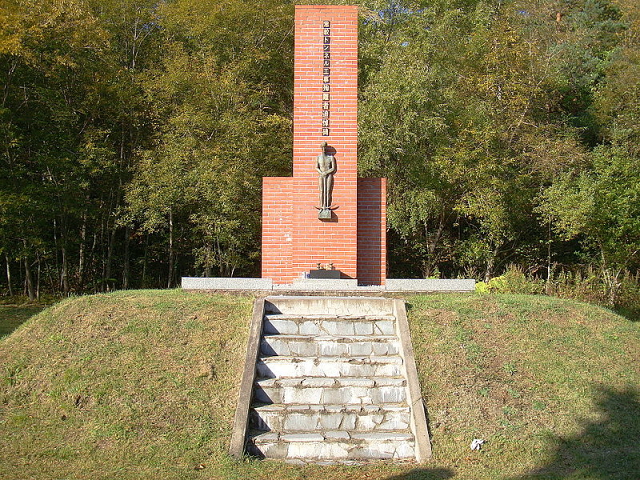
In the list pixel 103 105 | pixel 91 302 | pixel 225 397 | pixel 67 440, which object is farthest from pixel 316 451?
pixel 103 105

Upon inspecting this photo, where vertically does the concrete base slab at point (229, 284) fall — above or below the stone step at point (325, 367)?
above

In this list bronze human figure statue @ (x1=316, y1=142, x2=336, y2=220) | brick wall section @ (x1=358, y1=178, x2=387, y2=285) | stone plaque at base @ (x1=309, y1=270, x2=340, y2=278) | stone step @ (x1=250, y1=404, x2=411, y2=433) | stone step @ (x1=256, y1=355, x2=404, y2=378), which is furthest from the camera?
brick wall section @ (x1=358, y1=178, x2=387, y2=285)

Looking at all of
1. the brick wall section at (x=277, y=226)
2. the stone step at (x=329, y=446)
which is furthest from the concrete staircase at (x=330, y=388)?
the brick wall section at (x=277, y=226)

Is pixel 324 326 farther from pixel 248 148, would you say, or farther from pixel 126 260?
pixel 126 260

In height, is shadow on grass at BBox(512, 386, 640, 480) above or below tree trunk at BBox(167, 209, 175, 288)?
below

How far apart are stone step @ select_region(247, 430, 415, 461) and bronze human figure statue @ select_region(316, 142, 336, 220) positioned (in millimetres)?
4960

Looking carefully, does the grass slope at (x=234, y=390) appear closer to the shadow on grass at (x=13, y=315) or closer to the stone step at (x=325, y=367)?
the stone step at (x=325, y=367)

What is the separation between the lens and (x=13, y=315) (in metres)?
15.6

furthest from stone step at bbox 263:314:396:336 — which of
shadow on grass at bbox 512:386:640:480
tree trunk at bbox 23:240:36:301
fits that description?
tree trunk at bbox 23:240:36:301

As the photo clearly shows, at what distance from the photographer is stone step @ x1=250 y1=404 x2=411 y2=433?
7945 millimetres

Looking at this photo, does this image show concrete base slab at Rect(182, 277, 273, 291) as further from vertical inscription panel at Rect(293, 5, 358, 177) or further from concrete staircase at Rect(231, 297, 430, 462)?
vertical inscription panel at Rect(293, 5, 358, 177)

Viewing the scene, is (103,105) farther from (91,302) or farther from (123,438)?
(123,438)

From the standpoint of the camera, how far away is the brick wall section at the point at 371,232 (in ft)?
41.2

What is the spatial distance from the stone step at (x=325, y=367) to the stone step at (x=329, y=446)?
0.96 metres
